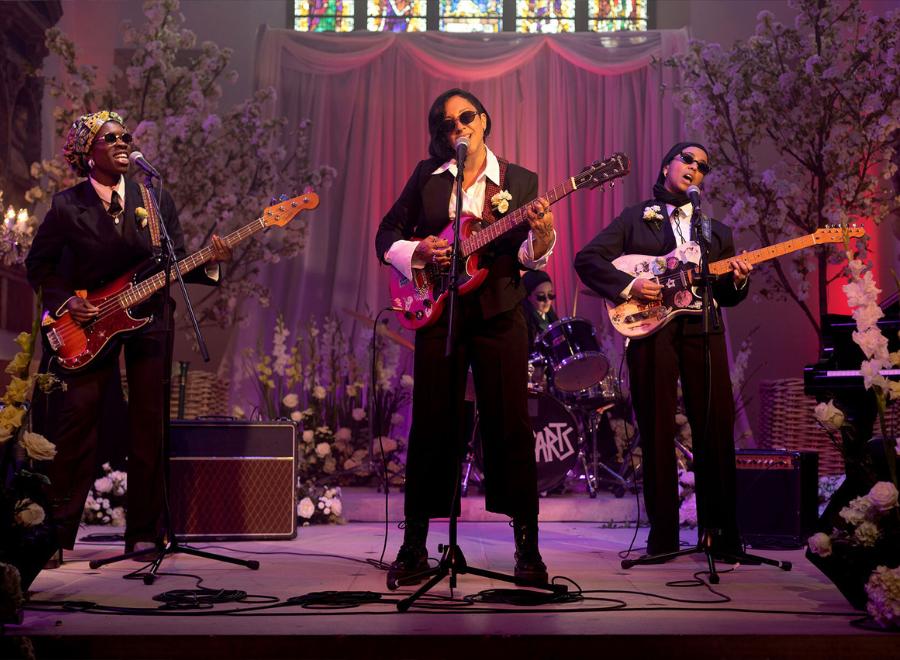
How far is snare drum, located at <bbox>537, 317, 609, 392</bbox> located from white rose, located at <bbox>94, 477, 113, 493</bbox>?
280 cm

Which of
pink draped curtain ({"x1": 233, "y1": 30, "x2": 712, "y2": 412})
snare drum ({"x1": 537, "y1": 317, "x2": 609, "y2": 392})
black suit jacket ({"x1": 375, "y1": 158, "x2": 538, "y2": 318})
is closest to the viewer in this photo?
black suit jacket ({"x1": 375, "y1": 158, "x2": 538, "y2": 318})

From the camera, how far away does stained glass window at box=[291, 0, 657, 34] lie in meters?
9.78

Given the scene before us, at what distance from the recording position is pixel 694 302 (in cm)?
448

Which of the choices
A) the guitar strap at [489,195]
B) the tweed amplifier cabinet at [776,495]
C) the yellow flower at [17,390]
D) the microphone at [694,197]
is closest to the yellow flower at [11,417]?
the yellow flower at [17,390]

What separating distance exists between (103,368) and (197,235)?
3511mm

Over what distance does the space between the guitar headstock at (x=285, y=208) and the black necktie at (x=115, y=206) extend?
631mm

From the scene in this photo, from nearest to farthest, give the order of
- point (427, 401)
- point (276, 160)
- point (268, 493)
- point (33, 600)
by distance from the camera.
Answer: point (33, 600)
point (427, 401)
point (268, 493)
point (276, 160)

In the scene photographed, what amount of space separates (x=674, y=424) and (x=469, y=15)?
251 inches

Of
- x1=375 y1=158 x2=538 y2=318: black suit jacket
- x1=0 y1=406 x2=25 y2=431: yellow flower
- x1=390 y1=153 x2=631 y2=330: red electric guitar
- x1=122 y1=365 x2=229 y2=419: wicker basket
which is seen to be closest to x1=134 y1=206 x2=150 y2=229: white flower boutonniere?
x1=375 y1=158 x2=538 y2=318: black suit jacket

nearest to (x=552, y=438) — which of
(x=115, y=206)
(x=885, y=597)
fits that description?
(x=115, y=206)

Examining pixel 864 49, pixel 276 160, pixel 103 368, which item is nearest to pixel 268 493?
pixel 103 368

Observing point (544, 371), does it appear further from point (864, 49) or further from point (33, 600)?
point (33, 600)

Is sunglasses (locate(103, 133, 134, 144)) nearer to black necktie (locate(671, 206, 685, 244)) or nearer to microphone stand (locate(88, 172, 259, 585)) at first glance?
microphone stand (locate(88, 172, 259, 585))

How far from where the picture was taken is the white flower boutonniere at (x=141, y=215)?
436cm
